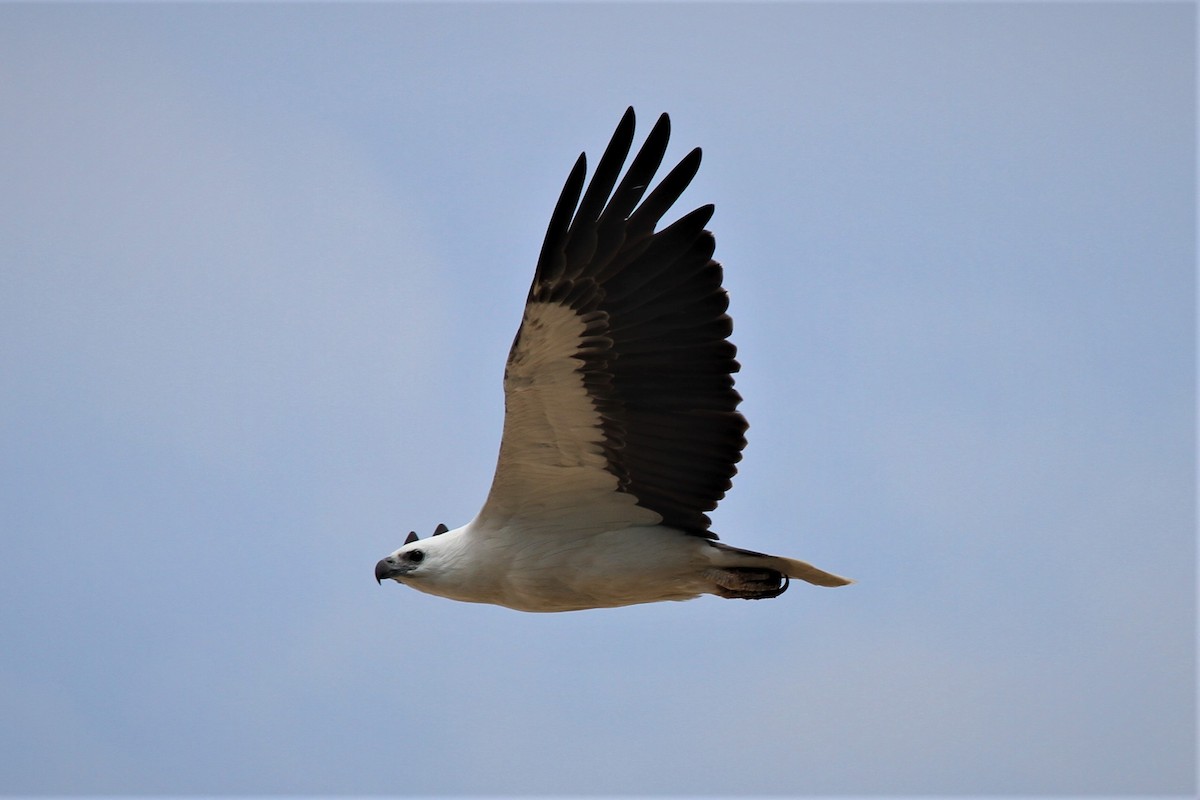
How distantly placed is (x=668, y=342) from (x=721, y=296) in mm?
517

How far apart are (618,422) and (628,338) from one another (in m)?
0.65

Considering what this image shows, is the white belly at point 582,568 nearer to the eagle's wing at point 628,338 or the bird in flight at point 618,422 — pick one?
the bird in flight at point 618,422

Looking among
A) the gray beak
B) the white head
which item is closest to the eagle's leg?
the white head

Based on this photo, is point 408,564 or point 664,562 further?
point 408,564

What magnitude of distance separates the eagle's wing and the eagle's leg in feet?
2.19

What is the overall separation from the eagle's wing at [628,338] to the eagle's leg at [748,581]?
67 centimetres

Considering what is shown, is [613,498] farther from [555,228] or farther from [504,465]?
[555,228]

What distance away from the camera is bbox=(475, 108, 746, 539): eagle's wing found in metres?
10.9

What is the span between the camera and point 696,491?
11391mm

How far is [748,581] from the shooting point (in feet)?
37.3

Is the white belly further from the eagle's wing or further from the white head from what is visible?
A: the eagle's wing

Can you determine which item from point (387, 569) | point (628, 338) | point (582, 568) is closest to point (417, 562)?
point (387, 569)

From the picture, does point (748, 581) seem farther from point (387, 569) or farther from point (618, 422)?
point (387, 569)

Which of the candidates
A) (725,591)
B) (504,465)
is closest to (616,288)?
Answer: (504,465)
